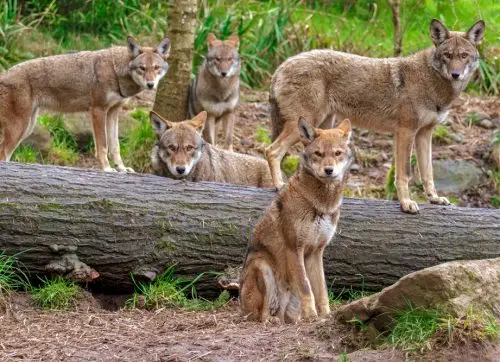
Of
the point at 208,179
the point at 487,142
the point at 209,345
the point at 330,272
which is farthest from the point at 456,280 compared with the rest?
the point at 487,142

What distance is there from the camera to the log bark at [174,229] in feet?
24.6

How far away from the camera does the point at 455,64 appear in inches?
350

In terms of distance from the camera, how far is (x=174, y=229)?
7734mm

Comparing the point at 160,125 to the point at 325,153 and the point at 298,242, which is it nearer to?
the point at 325,153

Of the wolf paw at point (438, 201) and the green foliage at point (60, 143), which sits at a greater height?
the wolf paw at point (438, 201)

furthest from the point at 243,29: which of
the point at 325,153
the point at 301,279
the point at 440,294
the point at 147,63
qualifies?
the point at 440,294

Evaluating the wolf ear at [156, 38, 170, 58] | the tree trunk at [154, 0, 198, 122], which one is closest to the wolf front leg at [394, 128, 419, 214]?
the wolf ear at [156, 38, 170, 58]

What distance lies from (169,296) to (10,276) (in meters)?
1.36

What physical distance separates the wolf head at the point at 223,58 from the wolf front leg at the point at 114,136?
66.6 inches

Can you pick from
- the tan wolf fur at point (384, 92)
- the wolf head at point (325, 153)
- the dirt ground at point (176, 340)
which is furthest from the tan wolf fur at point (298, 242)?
the tan wolf fur at point (384, 92)

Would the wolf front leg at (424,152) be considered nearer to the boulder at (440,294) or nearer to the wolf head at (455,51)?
the wolf head at (455,51)

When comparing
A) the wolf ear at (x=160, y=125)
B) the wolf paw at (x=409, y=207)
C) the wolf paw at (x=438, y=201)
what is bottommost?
the wolf paw at (x=438, y=201)

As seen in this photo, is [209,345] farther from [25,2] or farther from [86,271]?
[25,2]

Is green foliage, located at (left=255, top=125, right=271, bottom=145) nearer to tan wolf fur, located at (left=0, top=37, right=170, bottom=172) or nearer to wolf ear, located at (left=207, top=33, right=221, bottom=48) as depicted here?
wolf ear, located at (left=207, top=33, right=221, bottom=48)
